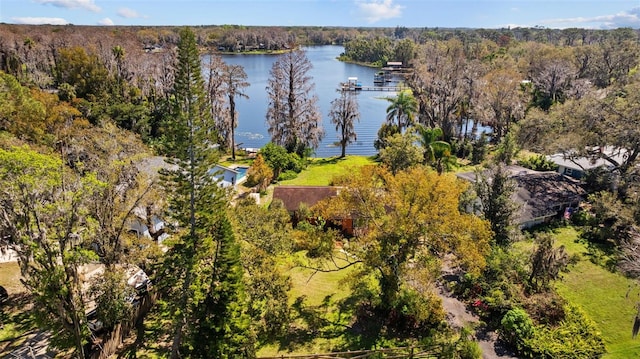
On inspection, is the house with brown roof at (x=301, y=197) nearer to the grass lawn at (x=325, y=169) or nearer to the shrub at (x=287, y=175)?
the grass lawn at (x=325, y=169)

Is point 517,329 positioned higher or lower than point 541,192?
lower

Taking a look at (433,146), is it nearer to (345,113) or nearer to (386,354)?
(345,113)

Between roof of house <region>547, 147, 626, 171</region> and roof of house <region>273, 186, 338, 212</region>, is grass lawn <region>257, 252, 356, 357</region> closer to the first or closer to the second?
roof of house <region>273, 186, 338, 212</region>

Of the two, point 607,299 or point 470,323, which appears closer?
point 470,323

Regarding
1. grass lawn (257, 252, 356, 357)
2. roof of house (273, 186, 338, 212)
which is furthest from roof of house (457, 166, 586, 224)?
grass lawn (257, 252, 356, 357)

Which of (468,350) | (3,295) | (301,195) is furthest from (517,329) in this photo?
(3,295)

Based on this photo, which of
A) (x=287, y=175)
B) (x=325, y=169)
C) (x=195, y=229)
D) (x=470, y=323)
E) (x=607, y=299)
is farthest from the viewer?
(x=325, y=169)

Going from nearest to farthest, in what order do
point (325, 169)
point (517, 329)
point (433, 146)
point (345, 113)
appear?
point (517, 329) → point (433, 146) → point (325, 169) → point (345, 113)

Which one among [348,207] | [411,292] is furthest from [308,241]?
[411,292]
